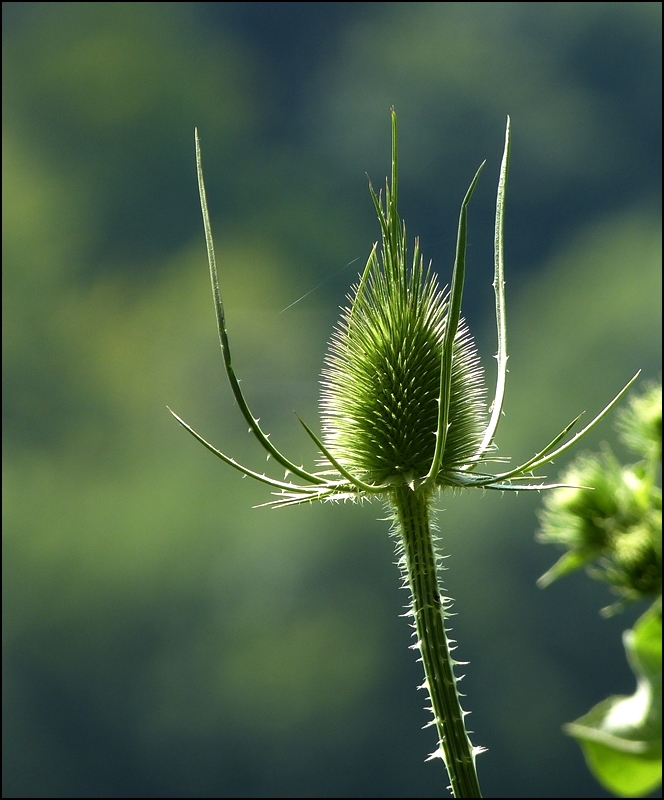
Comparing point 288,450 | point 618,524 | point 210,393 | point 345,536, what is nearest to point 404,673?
point 345,536

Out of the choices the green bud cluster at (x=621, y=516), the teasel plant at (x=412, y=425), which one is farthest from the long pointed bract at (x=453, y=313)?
the green bud cluster at (x=621, y=516)

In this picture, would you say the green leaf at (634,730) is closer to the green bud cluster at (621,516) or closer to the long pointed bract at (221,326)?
the long pointed bract at (221,326)

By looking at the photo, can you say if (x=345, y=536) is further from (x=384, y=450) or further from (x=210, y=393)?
(x=384, y=450)

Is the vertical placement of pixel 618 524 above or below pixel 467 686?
above

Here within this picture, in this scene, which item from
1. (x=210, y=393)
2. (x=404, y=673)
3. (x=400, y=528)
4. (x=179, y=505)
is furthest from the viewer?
(x=179, y=505)

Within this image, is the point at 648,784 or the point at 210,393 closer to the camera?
the point at 648,784

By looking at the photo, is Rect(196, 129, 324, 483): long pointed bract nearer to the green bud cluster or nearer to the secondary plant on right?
the secondary plant on right

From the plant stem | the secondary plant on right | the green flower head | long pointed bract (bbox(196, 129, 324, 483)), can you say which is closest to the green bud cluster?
the secondary plant on right
